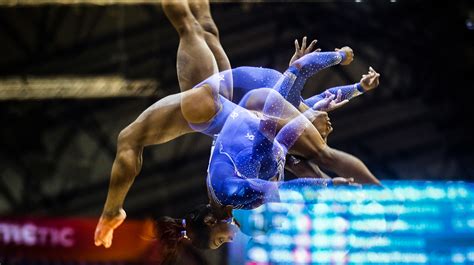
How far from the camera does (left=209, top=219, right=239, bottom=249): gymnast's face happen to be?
1.14 metres

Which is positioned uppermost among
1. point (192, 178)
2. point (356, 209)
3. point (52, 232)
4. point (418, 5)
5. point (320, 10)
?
point (418, 5)

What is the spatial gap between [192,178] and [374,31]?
597 millimetres

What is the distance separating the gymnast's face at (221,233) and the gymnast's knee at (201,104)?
205 mm

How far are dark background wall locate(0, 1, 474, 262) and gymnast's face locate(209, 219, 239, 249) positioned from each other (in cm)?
18

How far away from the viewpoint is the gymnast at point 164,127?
107 centimetres

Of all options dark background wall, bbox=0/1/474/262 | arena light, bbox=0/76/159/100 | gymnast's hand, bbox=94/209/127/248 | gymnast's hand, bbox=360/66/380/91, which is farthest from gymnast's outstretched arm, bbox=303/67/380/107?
arena light, bbox=0/76/159/100

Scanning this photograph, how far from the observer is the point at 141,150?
1154mm

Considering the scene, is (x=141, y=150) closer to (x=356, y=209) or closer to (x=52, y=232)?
(x=356, y=209)

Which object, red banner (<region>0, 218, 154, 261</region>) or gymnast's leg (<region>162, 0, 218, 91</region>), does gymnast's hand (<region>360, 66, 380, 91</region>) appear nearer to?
gymnast's leg (<region>162, 0, 218, 91</region>)

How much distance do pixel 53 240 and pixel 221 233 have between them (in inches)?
26.9

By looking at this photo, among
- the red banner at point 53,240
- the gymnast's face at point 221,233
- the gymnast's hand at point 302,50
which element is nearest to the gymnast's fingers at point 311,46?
the gymnast's hand at point 302,50

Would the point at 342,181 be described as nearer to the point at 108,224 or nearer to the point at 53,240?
the point at 108,224

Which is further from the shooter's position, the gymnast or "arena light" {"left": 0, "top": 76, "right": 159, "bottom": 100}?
"arena light" {"left": 0, "top": 76, "right": 159, "bottom": 100}

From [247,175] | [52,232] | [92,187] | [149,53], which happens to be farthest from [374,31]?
[52,232]
